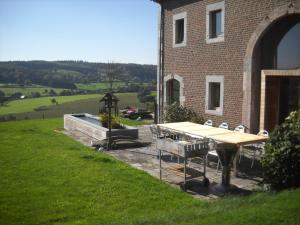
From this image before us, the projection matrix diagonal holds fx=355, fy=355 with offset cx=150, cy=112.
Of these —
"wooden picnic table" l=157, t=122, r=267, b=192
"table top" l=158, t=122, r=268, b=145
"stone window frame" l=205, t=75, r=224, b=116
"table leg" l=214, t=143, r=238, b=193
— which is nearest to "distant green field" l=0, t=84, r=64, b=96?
"stone window frame" l=205, t=75, r=224, b=116

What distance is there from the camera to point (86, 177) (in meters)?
8.88

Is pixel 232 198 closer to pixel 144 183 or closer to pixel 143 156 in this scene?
pixel 144 183

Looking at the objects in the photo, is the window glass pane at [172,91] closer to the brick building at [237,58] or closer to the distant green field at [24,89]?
the brick building at [237,58]

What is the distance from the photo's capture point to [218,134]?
9133mm

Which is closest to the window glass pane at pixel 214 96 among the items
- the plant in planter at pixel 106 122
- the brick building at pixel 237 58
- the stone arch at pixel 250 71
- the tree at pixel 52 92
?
the brick building at pixel 237 58

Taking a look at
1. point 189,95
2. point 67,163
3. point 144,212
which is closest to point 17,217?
point 144,212

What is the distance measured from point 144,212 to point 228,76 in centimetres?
810

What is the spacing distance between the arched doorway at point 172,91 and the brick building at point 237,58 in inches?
19.6

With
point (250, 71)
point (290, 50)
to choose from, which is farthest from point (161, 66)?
point (290, 50)

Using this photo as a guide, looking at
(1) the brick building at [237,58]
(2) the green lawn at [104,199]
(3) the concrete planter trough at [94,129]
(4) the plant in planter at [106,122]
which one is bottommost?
(2) the green lawn at [104,199]

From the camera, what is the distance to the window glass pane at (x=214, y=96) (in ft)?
47.7

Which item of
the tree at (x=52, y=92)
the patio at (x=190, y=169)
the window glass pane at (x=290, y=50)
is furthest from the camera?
the tree at (x=52, y=92)

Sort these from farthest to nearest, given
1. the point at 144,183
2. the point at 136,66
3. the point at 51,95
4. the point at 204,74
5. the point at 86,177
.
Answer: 1. the point at 136,66
2. the point at 51,95
3. the point at 204,74
4. the point at 86,177
5. the point at 144,183

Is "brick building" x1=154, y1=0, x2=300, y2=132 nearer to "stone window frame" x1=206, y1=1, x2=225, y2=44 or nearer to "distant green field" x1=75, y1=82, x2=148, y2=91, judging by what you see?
"stone window frame" x1=206, y1=1, x2=225, y2=44
